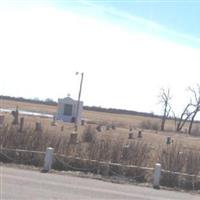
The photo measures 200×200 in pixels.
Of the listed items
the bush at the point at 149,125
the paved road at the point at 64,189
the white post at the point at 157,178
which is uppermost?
the bush at the point at 149,125

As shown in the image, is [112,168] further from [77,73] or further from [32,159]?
[77,73]

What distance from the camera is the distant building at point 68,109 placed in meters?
72.9

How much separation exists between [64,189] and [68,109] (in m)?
59.0

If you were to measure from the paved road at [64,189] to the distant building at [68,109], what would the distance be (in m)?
53.6

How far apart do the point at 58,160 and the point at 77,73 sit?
5331 centimetres

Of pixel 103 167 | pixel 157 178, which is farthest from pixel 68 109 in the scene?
pixel 157 178

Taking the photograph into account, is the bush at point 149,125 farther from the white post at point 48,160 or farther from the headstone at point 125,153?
the white post at point 48,160

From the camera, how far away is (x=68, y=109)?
7431 cm

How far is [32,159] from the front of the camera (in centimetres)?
2100

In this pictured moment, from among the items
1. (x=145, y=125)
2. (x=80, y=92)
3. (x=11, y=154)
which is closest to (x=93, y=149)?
(x=11, y=154)

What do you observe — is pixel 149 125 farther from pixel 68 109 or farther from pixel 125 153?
pixel 125 153

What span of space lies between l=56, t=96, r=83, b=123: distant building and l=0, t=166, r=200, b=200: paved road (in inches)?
2111

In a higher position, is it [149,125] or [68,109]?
[68,109]

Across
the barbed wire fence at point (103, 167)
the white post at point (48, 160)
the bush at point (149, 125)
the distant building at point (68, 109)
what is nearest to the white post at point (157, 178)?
the barbed wire fence at point (103, 167)
